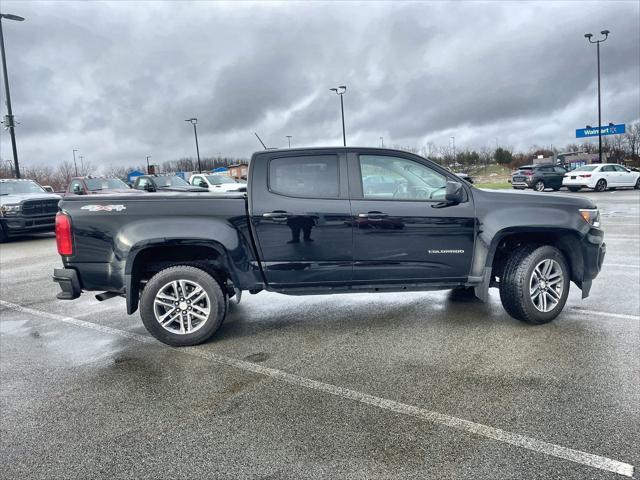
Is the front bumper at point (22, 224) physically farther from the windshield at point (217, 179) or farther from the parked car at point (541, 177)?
the parked car at point (541, 177)

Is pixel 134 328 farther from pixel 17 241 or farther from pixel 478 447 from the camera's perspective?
pixel 17 241

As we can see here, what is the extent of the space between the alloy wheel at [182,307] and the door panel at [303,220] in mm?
679

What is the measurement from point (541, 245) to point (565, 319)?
2.73 ft

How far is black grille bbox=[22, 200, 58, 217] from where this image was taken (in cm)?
1365

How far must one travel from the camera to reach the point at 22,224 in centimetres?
1359

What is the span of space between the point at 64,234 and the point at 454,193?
12.2ft

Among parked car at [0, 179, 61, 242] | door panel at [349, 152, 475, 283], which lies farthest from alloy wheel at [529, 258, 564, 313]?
parked car at [0, 179, 61, 242]

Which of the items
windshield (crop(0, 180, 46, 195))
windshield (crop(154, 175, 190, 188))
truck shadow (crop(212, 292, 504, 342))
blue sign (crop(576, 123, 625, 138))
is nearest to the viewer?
truck shadow (crop(212, 292, 504, 342))

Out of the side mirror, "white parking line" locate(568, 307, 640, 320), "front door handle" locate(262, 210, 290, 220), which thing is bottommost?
"white parking line" locate(568, 307, 640, 320)

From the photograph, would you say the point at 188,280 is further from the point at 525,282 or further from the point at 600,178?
the point at 600,178

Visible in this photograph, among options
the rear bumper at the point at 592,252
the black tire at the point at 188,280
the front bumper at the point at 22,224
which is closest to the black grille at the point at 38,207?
the front bumper at the point at 22,224

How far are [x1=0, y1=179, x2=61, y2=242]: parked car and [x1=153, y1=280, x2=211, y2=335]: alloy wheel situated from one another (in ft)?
35.7

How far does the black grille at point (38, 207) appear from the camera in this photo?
13.6m

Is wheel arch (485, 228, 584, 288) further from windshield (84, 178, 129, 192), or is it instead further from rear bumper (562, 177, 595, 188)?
rear bumper (562, 177, 595, 188)
